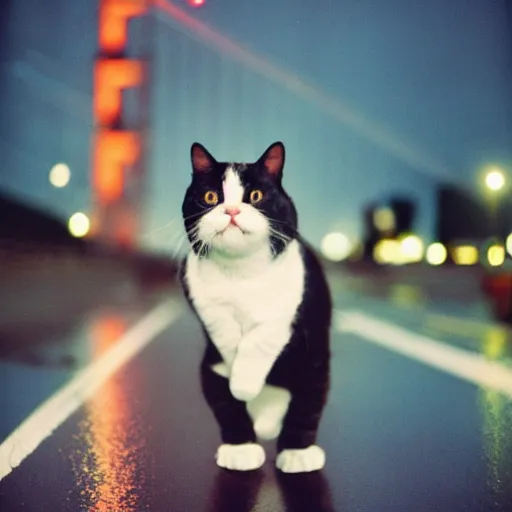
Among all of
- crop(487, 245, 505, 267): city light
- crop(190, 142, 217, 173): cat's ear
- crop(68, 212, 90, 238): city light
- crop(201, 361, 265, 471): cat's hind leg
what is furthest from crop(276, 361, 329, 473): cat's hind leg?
crop(487, 245, 505, 267): city light

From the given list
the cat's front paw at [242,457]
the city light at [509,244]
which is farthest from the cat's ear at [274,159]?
the city light at [509,244]

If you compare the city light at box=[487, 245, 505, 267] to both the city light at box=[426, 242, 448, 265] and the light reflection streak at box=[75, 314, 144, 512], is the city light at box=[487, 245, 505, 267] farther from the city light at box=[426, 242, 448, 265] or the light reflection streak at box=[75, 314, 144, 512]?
the light reflection streak at box=[75, 314, 144, 512]

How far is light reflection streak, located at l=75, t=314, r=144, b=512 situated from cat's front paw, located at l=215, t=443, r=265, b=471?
319mm

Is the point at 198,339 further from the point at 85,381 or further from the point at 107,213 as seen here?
the point at 107,213

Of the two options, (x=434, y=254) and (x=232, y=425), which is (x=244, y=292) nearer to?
(x=232, y=425)

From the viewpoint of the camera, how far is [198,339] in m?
6.56

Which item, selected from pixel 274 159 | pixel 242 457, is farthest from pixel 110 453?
pixel 274 159

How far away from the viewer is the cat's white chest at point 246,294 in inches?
89.9

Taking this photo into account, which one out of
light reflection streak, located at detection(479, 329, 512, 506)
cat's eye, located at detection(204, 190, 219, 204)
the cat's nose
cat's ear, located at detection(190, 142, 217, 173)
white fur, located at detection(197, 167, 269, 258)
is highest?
cat's ear, located at detection(190, 142, 217, 173)

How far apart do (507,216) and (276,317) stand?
8986 mm

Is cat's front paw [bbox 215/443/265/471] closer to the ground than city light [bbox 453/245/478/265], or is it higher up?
closer to the ground

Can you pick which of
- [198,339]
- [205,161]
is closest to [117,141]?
[198,339]

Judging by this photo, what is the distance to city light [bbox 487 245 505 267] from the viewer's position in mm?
8148

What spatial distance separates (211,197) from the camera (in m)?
2.34
